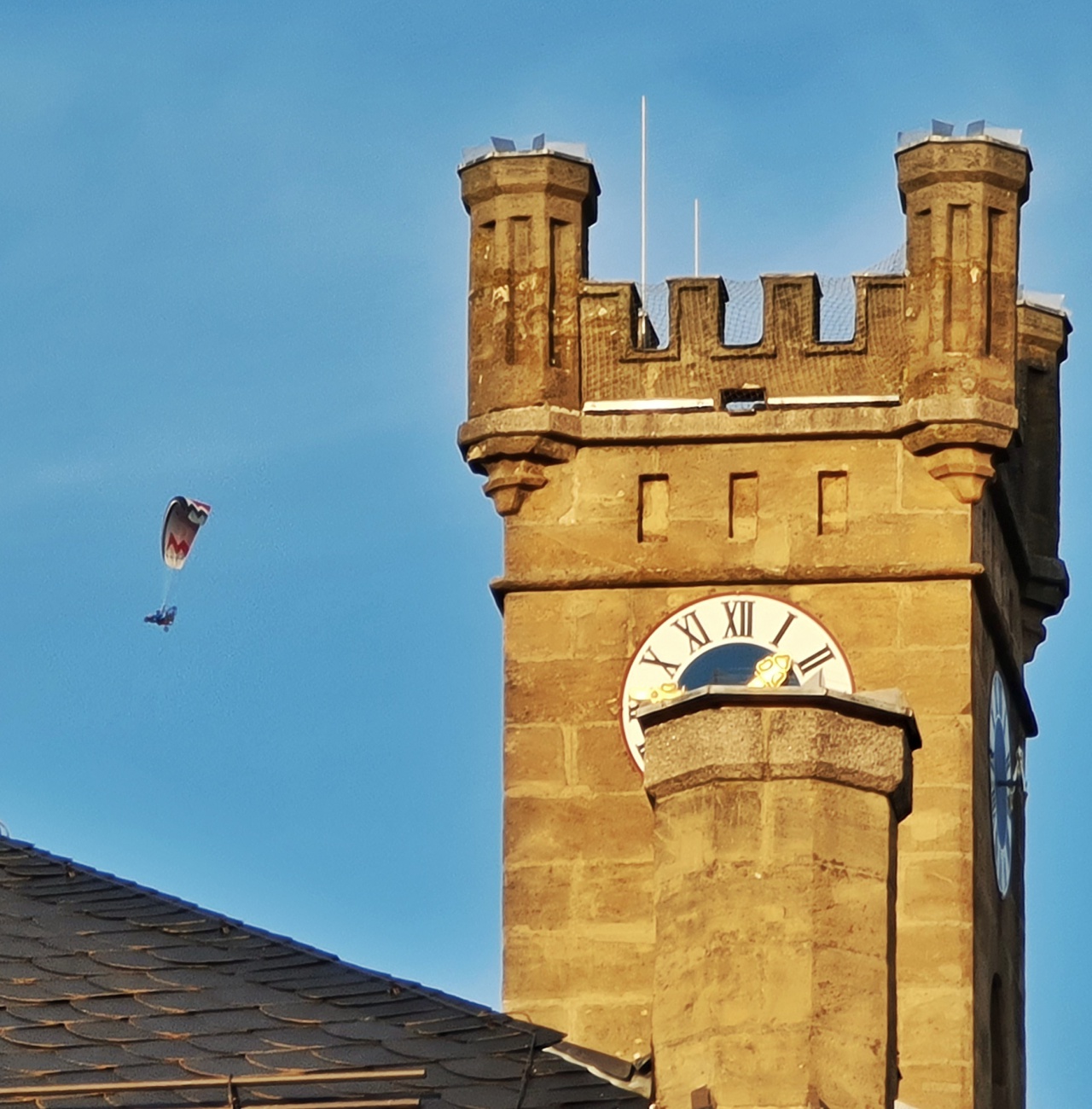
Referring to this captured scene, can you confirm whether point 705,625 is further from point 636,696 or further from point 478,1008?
point 478,1008

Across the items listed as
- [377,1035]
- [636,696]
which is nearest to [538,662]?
[636,696]

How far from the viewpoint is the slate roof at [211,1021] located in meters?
27.4

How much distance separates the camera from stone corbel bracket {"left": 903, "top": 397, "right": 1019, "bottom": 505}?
3356 cm

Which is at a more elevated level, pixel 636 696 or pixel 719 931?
pixel 636 696

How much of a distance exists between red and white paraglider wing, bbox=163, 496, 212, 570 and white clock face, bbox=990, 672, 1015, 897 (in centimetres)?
893

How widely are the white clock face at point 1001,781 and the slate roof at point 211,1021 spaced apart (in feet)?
17.4

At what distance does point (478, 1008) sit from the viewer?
1160 inches

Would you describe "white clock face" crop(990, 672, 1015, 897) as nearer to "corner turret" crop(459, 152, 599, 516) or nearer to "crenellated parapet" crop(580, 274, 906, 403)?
"crenellated parapet" crop(580, 274, 906, 403)

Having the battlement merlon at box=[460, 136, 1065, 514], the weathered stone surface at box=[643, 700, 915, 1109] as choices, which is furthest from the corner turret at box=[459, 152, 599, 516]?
the weathered stone surface at box=[643, 700, 915, 1109]

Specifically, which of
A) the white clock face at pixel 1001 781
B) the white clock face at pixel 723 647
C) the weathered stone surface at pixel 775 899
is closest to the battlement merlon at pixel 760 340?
the white clock face at pixel 723 647

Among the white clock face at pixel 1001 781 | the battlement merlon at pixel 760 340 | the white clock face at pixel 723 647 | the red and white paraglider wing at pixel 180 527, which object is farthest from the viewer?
the red and white paraglider wing at pixel 180 527

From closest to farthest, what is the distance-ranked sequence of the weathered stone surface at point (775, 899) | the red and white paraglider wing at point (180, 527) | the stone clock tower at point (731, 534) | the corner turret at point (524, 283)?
the weathered stone surface at point (775, 899), the stone clock tower at point (731, 534), the corner turret at point (524, 283), the red and white paraglider wing at point (180, 527)

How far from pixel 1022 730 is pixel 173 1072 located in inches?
423

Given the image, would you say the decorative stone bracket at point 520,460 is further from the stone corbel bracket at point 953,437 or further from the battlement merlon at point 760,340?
the stone corbel bracket at point 953,437
